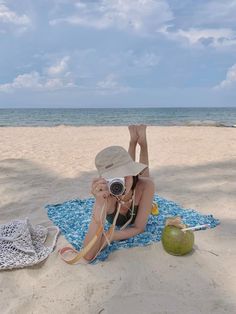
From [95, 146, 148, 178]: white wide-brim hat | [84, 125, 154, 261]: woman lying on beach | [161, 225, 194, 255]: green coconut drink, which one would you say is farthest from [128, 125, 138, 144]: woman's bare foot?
[161, 225, 194, 255]: green coconut drink

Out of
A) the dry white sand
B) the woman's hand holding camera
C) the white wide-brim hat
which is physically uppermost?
the white wide-brim hat

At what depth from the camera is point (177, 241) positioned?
2.79 metres

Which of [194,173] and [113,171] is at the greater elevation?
[113,171]

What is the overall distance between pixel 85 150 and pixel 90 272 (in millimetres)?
6660

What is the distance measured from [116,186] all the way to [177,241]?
65 centimetres

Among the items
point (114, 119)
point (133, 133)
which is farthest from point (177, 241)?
point (114, 119)

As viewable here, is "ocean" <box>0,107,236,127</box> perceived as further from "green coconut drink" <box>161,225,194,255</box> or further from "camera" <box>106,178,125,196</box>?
"camera" <box>106,178,125,196</box>

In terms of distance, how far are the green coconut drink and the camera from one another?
0.55 metres

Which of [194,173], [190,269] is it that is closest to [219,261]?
[190,269]

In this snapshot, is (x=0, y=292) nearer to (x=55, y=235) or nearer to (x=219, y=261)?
(x=55, y=235)

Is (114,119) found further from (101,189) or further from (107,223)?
(101,189)

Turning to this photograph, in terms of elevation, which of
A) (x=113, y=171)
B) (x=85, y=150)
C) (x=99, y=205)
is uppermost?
(x=113, y=171)

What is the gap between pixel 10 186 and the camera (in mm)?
5340

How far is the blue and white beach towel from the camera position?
311 cm
